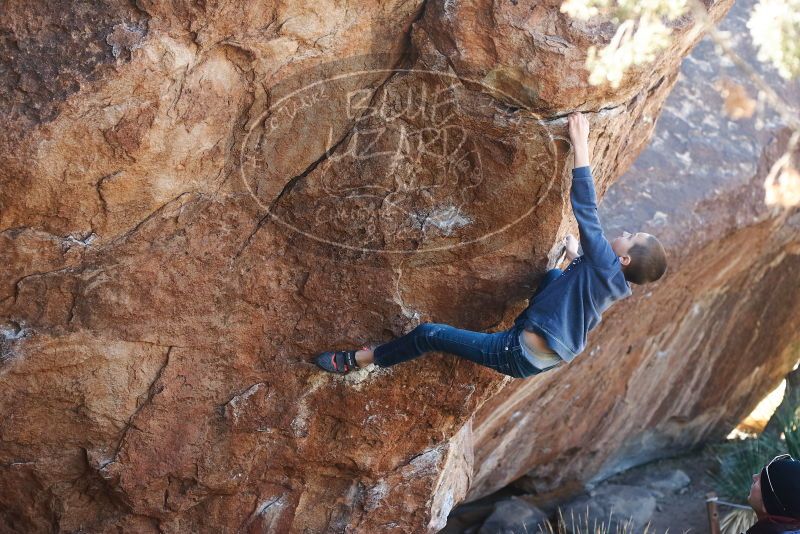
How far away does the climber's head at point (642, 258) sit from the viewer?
3711 mm

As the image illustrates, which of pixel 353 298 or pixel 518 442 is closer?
pixel 353 298

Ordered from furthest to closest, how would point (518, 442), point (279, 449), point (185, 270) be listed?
point (518, 442) → point (279, 449) → point (185, 270)

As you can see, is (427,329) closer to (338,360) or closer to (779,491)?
(338,360)

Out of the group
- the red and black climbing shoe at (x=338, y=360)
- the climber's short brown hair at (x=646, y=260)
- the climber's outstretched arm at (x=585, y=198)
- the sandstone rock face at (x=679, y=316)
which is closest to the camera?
the climber's outstretched arm at (x=585, y=198)

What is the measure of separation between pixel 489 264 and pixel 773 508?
59.4 inches

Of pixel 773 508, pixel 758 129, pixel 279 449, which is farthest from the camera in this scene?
pixel 758 129

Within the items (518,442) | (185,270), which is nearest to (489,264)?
(185,270)

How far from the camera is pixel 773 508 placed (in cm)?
351

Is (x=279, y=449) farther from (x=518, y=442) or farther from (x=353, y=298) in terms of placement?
(x=518, y=442)

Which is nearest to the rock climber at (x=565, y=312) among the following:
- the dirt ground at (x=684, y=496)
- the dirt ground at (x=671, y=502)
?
the dirt ground at (x=671, y=502)

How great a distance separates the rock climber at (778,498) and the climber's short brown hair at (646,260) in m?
0.90

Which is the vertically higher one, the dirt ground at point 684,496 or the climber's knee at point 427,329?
the climber's knee at point 427,329
